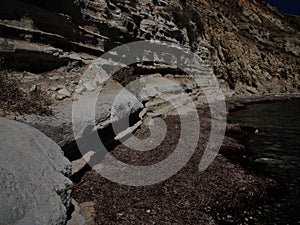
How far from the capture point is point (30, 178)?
5.47 meters

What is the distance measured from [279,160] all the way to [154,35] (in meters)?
18.1

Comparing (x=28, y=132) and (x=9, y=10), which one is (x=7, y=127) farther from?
(x=9, y=10)

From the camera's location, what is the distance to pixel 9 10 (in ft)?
35.8

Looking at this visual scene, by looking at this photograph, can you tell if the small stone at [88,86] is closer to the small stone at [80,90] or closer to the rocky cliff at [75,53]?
the rocky cliff at [75,53]

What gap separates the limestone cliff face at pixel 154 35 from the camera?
11.5m

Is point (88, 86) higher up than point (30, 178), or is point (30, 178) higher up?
point (30, 178)

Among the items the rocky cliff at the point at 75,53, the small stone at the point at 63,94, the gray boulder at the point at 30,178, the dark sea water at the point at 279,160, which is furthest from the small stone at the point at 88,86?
the dark sea water at the point at 279,160

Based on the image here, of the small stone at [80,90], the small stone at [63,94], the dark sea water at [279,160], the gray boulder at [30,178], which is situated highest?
the gray boulder at [30,178]

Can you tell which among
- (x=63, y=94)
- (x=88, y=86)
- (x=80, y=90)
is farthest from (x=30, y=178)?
(x=88, y=86)

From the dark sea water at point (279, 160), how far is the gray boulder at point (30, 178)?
20.6 ft

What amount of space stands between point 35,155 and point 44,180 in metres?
0.70

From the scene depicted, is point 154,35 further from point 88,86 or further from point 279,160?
point 279,160

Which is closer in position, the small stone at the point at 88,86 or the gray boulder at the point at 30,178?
the gray boulder at the point at 30,178

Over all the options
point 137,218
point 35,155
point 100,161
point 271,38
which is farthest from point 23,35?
point 271,38
